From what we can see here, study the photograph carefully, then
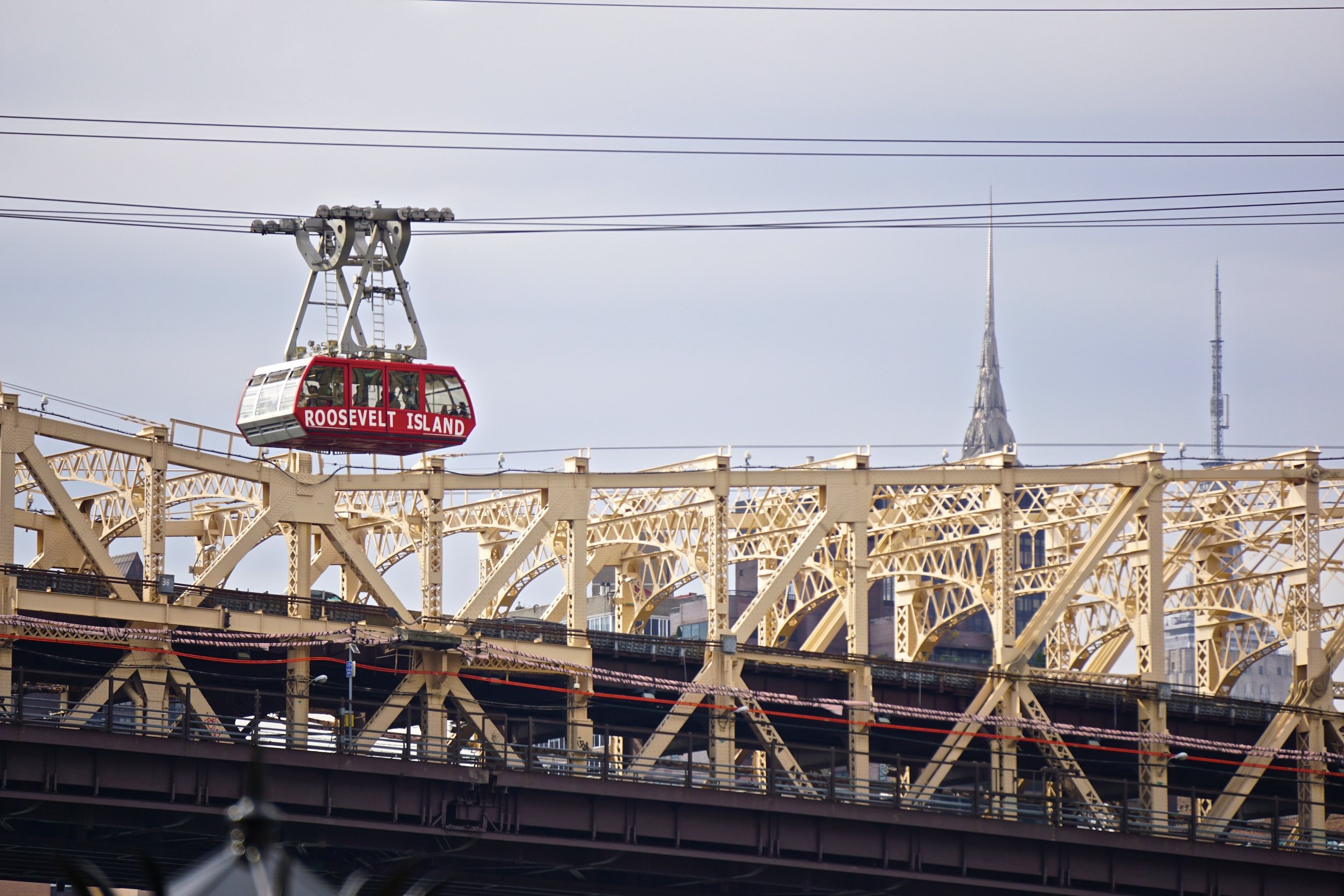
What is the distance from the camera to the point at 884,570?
308 feet

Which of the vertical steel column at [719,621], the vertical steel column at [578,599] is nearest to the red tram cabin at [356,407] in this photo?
the vertical steel column at [578,599]

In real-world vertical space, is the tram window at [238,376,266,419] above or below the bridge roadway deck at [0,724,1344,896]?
above

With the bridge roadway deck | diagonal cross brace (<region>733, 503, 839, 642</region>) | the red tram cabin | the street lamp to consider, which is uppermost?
the red tram cabin

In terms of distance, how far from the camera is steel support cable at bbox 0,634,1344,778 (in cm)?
6366

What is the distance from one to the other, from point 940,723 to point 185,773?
37.3 m

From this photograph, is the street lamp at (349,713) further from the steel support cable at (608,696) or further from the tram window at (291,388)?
the tram window at (291,388)

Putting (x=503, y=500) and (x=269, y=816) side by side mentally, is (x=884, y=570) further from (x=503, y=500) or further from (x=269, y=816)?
(x=269, y=816)

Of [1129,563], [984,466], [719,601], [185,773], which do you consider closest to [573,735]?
[719,601]

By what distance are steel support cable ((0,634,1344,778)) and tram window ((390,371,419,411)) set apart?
8683 millimetres

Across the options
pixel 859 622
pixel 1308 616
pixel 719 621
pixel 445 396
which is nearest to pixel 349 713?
pixel 445 396

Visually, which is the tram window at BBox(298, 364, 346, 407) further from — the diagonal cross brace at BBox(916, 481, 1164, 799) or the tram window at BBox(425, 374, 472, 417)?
the diagonal cross brace at BBox(916, 481, 1164, 799)

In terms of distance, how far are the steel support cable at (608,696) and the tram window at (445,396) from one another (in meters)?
8.95

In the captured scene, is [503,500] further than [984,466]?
Yes

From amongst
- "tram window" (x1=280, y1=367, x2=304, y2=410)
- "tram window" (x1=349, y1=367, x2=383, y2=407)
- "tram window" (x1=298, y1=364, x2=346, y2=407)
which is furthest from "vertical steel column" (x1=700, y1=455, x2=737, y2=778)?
"tram window" (x1=280, y1=367, x2=304, y2=410)
